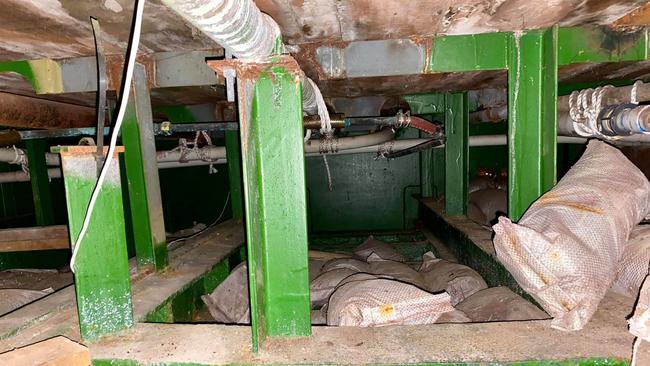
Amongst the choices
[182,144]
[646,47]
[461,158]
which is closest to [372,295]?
[646,47]

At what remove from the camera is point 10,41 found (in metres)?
1.60

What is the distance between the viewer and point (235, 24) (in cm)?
88

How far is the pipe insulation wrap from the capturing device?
0.75m

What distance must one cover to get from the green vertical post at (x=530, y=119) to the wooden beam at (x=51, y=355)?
183cm

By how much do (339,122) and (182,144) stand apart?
86.6 inches

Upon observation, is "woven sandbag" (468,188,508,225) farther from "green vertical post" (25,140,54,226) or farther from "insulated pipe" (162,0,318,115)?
"green vertical post" (25,140,54,226)

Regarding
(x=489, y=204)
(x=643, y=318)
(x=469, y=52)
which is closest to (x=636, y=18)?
(x=469, y=52)

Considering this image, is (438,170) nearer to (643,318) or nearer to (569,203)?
(569,203)

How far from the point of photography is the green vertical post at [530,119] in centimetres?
173

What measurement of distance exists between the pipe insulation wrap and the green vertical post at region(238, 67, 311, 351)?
12 centimetres

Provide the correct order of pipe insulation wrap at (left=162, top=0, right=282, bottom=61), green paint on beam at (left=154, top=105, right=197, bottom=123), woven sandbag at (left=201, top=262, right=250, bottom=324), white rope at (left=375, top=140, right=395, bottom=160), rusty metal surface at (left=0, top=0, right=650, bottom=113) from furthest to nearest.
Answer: white rope at (left=375, top=140, right=395, bottom=160) < green paint on beam at (left=154, top=105, right=197, bottom=123) < woven sandbag at (left=201, top=262, right=250, bottom=324) < rusty metal surface at (left=0, top=0, right=650, bottom=113) < pipe insulation wrap at (left=162, top=0, right=282, bottom=61)

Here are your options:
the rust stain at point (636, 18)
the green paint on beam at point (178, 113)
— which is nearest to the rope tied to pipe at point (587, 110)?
the rust stain at point (636, 18)

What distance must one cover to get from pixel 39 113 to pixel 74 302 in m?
1.79

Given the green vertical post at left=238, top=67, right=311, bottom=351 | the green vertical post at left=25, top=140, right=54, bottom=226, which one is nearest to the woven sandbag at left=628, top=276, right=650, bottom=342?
the green vertical post at left=238, top=67, right=311, bottom=351
